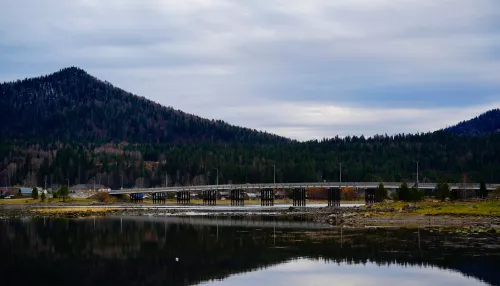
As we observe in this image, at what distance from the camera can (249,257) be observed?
56.3m

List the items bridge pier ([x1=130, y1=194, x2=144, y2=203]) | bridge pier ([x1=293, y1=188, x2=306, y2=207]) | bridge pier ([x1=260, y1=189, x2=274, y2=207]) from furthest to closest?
1. bridge pier ([x1=130, y1=194, x2=144, y2=203])
2. bridge pier ([x1=260, y1=189, x2=274, y2=207])
3. bridge pier ([x1=293, y1=188, x2=306, y2=207])

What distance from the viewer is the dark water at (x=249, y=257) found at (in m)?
46.0

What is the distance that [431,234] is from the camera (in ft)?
228

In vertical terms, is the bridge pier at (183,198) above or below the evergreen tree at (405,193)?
below

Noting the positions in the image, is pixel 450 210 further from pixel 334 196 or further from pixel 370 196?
pixel 334 196

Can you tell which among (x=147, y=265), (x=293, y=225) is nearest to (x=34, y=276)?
(x=147, y=265)

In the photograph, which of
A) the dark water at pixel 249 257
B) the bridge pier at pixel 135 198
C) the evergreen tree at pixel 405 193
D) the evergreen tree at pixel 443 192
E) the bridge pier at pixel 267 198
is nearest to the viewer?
the dark water at pixel 249 257

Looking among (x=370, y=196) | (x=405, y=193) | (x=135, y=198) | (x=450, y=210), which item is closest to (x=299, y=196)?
(x=370, y=196)

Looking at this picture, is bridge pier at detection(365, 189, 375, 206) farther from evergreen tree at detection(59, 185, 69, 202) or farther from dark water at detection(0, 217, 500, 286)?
evergreen tree at detection(59, 185, 69, 202)

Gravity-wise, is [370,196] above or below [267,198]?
above

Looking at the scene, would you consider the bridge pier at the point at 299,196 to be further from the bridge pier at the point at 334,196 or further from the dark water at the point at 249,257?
the dark water at the point at 249,257

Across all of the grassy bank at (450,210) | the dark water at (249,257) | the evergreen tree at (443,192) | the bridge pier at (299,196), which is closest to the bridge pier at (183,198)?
the bridge pier at (299,196)

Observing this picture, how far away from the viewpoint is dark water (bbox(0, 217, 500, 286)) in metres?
46.0

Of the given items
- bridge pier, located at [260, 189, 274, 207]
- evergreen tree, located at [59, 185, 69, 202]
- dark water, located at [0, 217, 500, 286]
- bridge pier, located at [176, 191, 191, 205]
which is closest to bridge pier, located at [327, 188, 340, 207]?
bridge pier, located at [260, 189, 274, 207]
